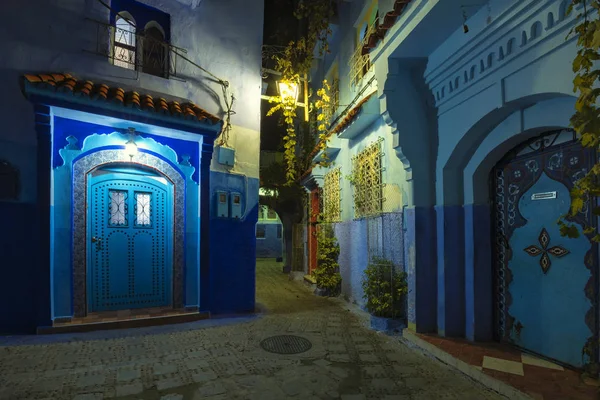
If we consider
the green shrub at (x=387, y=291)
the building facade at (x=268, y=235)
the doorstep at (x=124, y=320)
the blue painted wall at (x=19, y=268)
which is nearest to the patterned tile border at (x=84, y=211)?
the doorstep at (x=124, y=320)

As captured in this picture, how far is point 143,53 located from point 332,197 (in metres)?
6.05

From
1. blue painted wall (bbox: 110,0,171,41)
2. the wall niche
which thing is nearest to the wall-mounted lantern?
the wall niche

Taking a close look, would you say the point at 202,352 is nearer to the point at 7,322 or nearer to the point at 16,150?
the point at 7,322

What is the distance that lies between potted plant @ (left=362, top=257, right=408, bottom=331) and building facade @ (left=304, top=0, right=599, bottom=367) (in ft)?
1.03

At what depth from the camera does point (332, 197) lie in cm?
1045

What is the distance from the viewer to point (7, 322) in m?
5.31

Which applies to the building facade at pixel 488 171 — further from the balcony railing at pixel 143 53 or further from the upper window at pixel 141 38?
the upper window at pixel 141 38

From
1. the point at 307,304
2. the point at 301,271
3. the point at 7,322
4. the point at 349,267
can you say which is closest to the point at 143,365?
the point at 7,322

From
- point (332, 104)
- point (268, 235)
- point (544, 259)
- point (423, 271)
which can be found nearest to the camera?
point (544, 259)

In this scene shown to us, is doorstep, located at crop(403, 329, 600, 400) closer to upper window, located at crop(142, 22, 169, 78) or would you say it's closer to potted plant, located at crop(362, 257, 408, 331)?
potted plant, located at crop(362, 257, 408, 331)

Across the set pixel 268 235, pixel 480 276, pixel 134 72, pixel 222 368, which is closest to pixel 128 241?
pixel 134 72

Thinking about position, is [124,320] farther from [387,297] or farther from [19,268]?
[387,297]

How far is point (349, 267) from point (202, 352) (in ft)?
15.9

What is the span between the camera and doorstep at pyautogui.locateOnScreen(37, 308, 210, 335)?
18.4 ft
